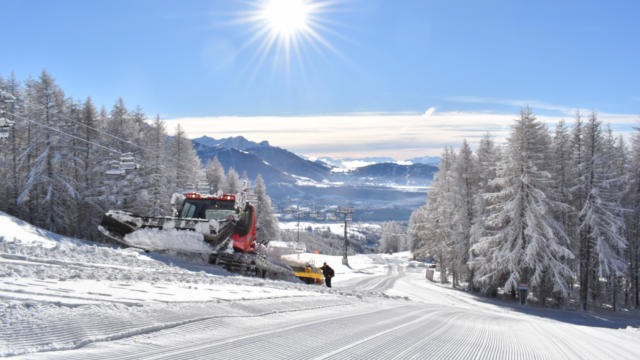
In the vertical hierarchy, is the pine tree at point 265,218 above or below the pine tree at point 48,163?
below

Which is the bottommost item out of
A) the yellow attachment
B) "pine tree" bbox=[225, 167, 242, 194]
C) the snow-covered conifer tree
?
the snow-covered conifer tree

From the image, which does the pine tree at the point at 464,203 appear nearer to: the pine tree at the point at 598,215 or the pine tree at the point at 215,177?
Answer: the pine tree at the point at 598,215

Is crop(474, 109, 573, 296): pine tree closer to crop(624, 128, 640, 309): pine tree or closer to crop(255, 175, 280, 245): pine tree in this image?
crop(624, 128, 640, 309): pine tree

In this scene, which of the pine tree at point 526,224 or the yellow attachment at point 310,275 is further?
the pine tree at point 526,224

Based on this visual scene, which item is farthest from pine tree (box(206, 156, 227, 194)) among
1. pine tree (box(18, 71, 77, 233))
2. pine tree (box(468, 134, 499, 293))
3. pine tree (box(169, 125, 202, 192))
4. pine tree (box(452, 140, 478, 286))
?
pine tree (box(468, 134, 499, 293))

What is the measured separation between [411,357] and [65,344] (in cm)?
440

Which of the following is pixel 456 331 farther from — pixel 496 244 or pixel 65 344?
pixel 496 244

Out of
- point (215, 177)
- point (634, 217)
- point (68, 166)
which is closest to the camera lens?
point (634, 217)

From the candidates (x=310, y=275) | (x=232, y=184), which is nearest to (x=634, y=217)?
(x=310, y=275)

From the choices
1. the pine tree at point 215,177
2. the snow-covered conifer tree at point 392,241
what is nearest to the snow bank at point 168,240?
the pine tree at point 215,177

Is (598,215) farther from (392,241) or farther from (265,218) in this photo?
(392,241)

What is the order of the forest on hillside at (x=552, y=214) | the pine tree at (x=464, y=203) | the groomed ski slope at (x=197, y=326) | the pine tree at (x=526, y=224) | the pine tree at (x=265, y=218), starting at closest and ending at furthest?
the groomed ski slope at (x=197, y=326), the pine tree at (x=526, y=224), the forest on hillside at (x=552, y=214), the pine tree at (x=464, y=203), the pine tree at (x=265, y=218)

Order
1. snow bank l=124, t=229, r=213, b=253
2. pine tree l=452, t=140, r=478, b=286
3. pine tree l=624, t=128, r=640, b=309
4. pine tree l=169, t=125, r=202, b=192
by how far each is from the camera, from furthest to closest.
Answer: pine tree l=169, t=125, r=202, b=192
pine tree l=452, t=140, r=478, b=286
pine tree l=624, t=128, r=640, b=309
snow bank l=124, t=229, r=213, b=253

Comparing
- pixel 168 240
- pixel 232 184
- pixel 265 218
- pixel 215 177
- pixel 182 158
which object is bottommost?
pixel 265 218
